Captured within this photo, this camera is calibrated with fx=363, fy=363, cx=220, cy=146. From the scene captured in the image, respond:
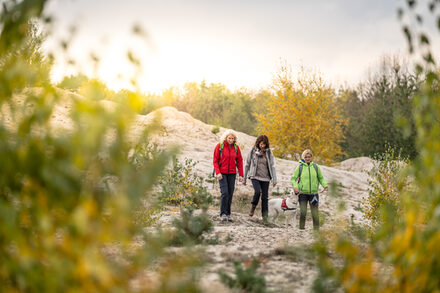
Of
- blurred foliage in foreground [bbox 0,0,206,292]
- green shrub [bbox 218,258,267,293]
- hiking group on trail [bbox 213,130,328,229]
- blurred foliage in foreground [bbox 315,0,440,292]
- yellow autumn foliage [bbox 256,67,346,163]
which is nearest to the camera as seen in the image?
blurred foliage in foreground [bbox 0,0,206,292]

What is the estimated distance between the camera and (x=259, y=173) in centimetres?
824

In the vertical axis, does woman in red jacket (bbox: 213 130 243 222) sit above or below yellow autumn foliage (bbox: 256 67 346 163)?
below

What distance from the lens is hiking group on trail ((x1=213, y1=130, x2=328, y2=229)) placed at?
7480 millimetres

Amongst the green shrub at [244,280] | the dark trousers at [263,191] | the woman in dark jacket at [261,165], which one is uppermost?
the woman in dark jacket at [261,165]

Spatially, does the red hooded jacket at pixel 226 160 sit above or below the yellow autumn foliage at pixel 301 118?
below

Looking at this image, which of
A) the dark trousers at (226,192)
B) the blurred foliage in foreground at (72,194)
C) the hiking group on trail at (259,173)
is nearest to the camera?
the blurred foliage in foreground at (72,194)

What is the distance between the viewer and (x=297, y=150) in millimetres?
21312

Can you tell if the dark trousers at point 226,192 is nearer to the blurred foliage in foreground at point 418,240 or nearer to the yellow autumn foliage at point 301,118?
the blurred foliage in foreground at point 418,240

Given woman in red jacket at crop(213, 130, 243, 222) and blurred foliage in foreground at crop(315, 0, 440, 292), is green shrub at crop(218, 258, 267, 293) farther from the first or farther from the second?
woman in red jacket at crop(213, 130, 243, 222)

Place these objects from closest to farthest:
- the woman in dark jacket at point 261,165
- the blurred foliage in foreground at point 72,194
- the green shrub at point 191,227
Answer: the blurred foliage in foreground at point 72,194 < the green shrub at point 191,227 < the woman in dark jacket at point 261,165

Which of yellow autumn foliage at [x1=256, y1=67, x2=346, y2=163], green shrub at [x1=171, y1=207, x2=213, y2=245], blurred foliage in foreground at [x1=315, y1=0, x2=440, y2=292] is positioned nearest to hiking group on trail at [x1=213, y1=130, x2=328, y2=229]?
green shrub at [x1=171, y1=207, x2=213, y2=245]

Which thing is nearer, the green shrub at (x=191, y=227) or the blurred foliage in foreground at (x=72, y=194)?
the blurred foliage in foreground at (x=72, y=194)

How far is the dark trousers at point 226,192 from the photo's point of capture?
25.4 feet

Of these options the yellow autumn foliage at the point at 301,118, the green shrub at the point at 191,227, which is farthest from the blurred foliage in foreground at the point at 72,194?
the yellow autumn foliage at the point at 301,118
